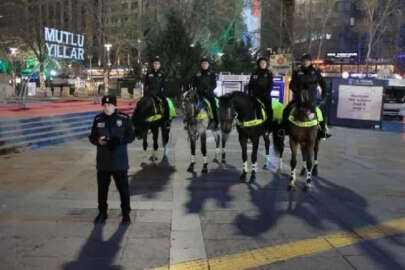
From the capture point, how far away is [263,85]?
9516 mm

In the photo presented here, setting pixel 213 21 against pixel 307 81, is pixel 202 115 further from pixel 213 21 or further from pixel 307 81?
pixel 213 21

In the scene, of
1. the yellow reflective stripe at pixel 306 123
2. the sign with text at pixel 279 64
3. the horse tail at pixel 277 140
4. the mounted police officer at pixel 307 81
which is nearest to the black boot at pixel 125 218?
the yellow reflective stripe at pixel 306 123

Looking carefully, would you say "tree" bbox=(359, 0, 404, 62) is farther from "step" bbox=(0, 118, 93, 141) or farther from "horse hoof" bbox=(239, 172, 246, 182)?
"horse hoof" bbox=(239, 172, 246, 182)

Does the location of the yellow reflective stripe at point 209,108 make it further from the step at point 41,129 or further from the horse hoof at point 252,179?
the step at point 41,129

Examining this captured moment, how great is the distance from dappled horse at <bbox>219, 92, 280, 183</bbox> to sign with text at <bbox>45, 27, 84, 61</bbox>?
15.9m

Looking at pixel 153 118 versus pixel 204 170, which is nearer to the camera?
pixel 204 170

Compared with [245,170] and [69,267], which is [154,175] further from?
[69,267]

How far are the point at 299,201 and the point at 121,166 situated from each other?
10.5ft

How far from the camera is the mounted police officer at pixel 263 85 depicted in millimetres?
9523

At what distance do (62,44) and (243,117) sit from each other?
1712 centimetres

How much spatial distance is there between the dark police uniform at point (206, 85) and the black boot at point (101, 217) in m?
4.02

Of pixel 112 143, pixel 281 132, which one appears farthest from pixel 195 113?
pixel 112 143

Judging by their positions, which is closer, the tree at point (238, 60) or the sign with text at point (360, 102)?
the sign with text at point (360, 102)

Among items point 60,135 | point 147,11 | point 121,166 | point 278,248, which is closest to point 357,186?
point 278,248
